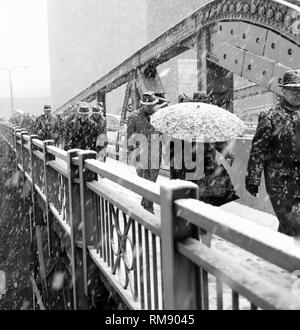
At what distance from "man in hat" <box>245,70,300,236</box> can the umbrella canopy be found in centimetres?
49

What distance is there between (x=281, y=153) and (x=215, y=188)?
808 mm

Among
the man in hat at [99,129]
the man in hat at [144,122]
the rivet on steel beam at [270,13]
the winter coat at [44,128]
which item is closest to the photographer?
the man in hat at [144,122]

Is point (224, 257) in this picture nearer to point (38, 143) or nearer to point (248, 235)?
point (248, 235)

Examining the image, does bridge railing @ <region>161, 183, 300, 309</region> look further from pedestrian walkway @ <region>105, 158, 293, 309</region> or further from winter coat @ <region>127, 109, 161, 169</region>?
winter coat @ <region>127, 109, 161, 169</region>

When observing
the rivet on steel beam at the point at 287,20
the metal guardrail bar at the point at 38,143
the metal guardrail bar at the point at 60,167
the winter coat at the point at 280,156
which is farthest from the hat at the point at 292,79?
the metal guardrail bar at the point at 38,143

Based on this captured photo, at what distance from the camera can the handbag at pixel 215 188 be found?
4.64m

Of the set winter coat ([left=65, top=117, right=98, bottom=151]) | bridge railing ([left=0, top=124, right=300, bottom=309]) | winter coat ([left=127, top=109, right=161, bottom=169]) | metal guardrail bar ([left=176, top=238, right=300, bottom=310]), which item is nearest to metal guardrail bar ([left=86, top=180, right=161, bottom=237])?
bridge railing ([left=0, top=124, right=300, bottom=309])

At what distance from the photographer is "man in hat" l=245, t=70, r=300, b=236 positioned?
3994 millimetres

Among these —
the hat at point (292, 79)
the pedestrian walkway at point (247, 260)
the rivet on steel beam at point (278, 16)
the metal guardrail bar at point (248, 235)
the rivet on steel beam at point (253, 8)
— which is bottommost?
the pedestrian walkway at point (247, 260)

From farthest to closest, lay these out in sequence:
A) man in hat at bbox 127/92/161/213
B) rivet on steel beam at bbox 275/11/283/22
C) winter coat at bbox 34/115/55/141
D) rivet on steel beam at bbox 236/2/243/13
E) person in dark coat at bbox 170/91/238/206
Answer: winter coat at bbox 34/115/55/141, rivet on steel beam at bbox 236/2/243/13, rivet on steel beam at bbox 275/11/283/22, man in hat at bbox 127/92/161/213, person in dark coat at bbox 170/91/238/206

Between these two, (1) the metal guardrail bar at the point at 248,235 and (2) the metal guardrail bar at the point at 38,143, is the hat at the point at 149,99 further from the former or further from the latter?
(1) the metal guardrail bar at the point at 248,235

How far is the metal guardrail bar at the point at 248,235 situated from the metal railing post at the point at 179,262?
0.08m
